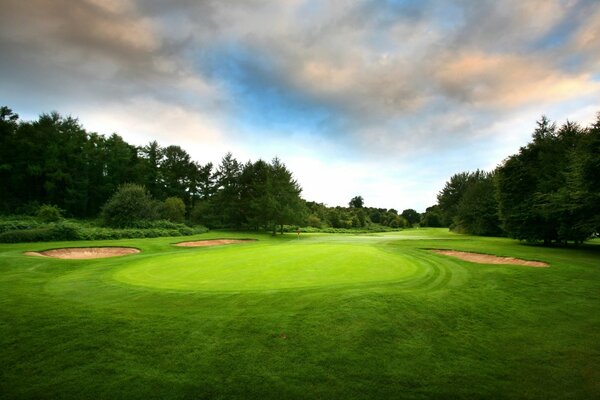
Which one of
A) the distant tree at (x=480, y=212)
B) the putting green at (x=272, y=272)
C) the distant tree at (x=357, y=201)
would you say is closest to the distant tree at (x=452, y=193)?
the distant tree at (x=480, y=212)

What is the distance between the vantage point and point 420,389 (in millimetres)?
3967

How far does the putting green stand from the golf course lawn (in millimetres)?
138

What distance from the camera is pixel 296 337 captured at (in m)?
5.35

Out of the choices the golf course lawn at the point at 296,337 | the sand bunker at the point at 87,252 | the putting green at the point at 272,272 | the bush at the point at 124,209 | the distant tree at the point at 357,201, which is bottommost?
the sand bunker at the point at 87,252

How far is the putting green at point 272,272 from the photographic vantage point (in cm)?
877

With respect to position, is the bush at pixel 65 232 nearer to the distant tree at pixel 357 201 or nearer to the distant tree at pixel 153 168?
the distant tree at pixel 153 168

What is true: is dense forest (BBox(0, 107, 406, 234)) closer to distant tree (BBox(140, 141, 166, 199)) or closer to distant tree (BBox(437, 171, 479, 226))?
distant tree (BBox(140, 141, 166, 199))

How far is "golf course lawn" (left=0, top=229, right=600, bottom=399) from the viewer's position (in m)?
4.01

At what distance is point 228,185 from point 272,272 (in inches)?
1431

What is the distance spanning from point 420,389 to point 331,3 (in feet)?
61.5

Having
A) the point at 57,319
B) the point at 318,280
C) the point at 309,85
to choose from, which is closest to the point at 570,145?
the point at 309,85

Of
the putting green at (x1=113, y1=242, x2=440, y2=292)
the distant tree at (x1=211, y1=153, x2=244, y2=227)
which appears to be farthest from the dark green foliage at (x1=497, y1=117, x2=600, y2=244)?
the distant tree at (x1=211, y1=153, x2=244, y2=227)

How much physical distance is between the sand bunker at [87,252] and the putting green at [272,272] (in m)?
7.19

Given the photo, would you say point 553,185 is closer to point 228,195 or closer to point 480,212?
point 480,212
